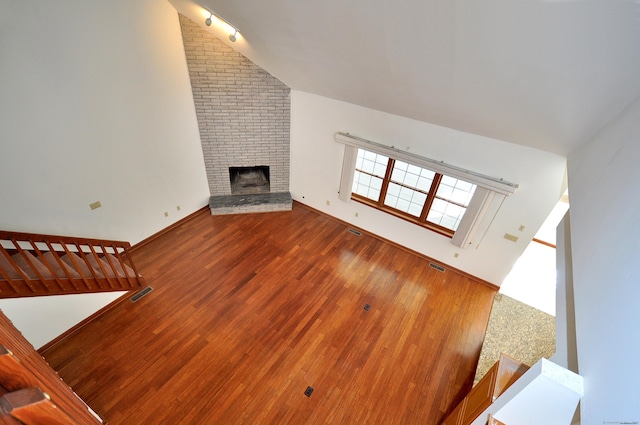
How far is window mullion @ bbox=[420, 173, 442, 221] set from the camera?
4694 mm

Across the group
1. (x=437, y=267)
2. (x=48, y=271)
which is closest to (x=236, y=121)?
(x=48, y=271)

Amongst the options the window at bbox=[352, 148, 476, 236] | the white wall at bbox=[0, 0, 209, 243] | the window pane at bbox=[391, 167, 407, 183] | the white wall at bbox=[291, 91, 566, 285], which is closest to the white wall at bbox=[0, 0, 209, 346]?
the white wall at bbox=[0, 0, 209, 243]

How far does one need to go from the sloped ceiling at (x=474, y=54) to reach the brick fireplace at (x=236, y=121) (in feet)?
2.48

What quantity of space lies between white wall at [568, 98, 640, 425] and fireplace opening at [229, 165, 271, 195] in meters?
5.40

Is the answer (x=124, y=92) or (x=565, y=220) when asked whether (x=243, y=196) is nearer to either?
(x=124, y=92)

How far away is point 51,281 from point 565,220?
529 cm

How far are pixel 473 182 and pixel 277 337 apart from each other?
3.68 meters

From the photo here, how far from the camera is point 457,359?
3.80 m

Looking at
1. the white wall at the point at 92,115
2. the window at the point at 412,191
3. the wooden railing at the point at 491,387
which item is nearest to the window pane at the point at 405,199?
the window at the point at 412,191

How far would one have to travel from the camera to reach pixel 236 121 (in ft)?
17.5

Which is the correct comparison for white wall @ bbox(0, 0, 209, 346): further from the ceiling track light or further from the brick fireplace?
the ceiling track light

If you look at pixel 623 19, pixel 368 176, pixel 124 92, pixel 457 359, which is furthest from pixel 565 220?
pixel 124 92

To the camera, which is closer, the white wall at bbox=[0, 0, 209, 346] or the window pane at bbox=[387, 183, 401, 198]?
the white wall at bbox=[0, 0, 209, 346]

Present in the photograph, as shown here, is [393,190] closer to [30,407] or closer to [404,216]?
[404,216]
